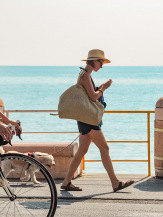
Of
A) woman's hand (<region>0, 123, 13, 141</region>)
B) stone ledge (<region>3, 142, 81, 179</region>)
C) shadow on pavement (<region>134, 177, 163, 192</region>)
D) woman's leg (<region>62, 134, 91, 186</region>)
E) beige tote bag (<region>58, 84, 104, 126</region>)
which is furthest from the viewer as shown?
stone ledge (<region>3, 142, 81, 179</region>)

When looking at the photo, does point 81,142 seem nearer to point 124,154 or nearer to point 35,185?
point 35,185

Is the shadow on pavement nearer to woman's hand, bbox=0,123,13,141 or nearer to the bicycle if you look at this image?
the bicycle

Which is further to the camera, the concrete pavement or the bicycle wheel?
the concrete pavement

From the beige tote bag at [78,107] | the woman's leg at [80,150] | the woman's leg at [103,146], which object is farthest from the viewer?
the woman's leg at [80,150]

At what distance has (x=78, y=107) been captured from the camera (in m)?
8.99

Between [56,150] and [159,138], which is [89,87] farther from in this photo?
[159,138]

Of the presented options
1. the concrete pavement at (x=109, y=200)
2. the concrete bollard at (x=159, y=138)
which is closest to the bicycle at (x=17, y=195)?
the concrete pavement at (x=109, y=200)

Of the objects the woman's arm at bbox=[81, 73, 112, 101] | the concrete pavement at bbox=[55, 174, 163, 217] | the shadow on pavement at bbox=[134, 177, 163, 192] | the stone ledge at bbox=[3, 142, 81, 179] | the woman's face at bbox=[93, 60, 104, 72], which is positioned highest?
the woman's face at bbox=[93, 60, 104, 72]

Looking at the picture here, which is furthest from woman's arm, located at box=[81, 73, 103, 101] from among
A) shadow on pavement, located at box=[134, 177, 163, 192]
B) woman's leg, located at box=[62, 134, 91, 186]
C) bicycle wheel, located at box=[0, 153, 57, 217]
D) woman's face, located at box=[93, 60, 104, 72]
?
bicycle wheel, located at box=[0, 153, 57, 217]

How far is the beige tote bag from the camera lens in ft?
29.5

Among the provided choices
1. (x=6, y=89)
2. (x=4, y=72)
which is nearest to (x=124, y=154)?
(x=6, y=89)

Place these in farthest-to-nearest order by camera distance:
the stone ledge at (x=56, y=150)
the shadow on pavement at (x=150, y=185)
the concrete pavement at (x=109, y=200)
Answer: the stone ledge at (x=56, y=150) → the shadow on pavement at (x=150, y=185) → the concrete pavement at (x=109, y=200)

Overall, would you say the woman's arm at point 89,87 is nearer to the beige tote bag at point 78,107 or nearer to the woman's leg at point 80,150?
the beige tote bag at point 78,107

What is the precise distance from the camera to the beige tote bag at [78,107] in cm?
899
